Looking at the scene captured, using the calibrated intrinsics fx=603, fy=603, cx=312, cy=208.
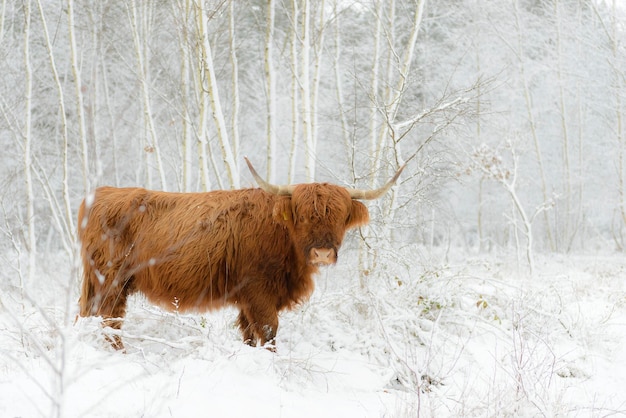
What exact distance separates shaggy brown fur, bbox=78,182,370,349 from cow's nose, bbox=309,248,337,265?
17 cm

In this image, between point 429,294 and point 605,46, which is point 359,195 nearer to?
point 429,294

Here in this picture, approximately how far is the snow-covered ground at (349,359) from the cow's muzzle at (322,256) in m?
0.55

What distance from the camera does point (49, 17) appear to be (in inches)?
599

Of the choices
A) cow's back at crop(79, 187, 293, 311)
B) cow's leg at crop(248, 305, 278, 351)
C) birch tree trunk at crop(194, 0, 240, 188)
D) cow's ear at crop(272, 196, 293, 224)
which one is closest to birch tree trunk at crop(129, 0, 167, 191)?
birch tree trunk at crop(194, 0, 240, 188)

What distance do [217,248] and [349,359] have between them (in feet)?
4.55

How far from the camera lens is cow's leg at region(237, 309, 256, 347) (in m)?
4.96

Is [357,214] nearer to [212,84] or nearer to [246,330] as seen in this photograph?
[246,330]

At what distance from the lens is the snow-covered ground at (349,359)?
10.3ft

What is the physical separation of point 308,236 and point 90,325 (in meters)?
1.68

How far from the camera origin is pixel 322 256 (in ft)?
14.4

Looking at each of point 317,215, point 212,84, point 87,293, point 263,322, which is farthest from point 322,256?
point 212,84

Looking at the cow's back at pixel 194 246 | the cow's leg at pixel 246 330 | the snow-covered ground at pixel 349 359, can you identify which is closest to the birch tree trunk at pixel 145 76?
the snow-covered ground at pixel 349 359

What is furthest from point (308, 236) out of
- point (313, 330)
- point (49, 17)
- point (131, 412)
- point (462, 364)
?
point (49, 17)

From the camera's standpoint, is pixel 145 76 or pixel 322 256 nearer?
pixel 322 256
